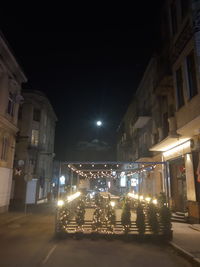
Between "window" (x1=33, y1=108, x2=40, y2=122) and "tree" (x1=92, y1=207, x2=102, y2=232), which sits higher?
"window" (x1=33, y1=108, x2=40, y2=122)

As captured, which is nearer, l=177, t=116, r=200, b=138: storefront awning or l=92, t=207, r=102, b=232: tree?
l=92, t=207, r=102, b=232: tree

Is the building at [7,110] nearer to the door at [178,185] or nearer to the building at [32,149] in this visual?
the building at [32,149]

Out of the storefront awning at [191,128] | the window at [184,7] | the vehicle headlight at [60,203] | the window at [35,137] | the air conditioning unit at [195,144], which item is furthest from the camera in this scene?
the window at [35,137]

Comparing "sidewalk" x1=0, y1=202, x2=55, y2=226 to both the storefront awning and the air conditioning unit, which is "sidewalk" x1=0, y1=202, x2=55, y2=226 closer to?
the storefront awning

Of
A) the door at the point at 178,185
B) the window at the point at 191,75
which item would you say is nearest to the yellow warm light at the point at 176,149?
the door at the point at 178,185

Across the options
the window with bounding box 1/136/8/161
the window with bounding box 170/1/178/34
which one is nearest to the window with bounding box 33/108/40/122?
the window with bounding box 1/136/8/161

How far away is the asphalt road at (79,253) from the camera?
646 cm

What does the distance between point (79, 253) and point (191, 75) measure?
32.3 feet

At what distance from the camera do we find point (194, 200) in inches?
484

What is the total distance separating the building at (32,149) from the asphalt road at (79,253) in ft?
60.5

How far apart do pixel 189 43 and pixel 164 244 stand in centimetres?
948

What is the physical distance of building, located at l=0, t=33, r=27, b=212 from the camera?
18047 mm

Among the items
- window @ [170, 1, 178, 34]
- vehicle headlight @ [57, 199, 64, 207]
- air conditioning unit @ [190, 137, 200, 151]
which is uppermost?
window @ [170, 1, 178, 34]

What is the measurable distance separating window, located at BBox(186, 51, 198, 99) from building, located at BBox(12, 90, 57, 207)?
69.3 ft
